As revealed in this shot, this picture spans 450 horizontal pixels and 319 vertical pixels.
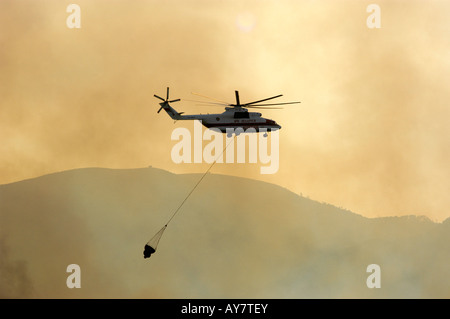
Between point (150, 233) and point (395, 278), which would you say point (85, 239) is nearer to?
point (150, 233)

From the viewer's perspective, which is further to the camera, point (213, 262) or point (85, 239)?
point (213, 262)

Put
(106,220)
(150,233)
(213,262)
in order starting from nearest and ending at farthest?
(150,233), (106,220), (213,262)
